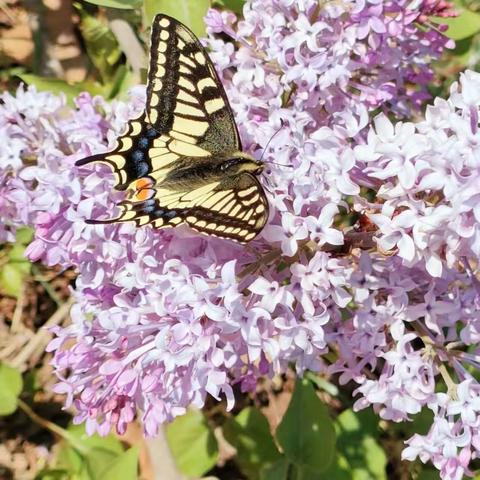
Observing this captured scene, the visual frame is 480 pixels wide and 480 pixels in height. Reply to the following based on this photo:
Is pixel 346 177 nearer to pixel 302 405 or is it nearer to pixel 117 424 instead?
pixel 117 424

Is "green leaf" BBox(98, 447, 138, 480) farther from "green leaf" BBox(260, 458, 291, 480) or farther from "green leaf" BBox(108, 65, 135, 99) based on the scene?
"green leaf" BBox(108, 65, 135, 99)

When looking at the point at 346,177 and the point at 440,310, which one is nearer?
the point at 346,177

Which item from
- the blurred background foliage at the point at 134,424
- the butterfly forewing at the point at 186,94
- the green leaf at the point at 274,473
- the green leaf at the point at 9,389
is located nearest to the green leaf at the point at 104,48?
the blurred background foliage at the point at 134,424

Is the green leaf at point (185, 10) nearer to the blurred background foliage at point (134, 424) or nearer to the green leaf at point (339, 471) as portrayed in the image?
the blurred background foliage at point (134, 424)

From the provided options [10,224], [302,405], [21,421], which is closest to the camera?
[10,224]

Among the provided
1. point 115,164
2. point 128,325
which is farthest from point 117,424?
point 115,164

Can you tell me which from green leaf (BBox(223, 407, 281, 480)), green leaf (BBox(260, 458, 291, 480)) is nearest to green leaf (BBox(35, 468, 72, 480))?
green leaf (BBox(223, 407, 281, 480))

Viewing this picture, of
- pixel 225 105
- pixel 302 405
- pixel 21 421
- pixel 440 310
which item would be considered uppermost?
pixel 225 105

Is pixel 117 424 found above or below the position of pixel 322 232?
below

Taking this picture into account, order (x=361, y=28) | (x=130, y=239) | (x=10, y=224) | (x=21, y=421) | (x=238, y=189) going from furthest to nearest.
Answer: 1. (x=21, y=421)
2. (x=10, y=224)
3. (x=361, y=28)
4. (x=130, y=239)
5. (x=238, y=189)
